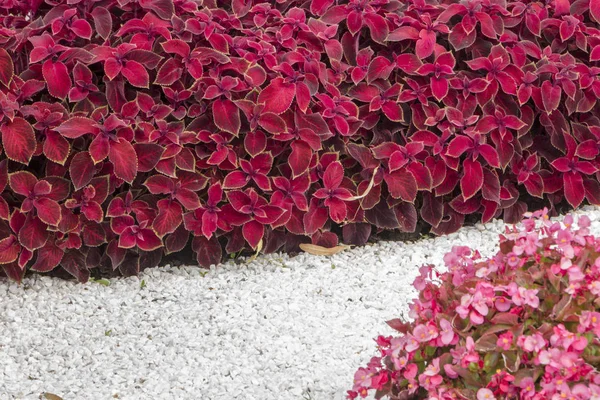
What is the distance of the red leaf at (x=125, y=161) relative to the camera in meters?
2.77

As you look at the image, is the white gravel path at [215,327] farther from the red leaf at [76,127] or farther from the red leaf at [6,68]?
the red leaf at [6,68]

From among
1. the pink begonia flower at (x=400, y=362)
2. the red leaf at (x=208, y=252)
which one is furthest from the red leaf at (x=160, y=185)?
the pink begonia flower at (x=400, y=362)

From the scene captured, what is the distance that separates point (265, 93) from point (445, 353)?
1.44m

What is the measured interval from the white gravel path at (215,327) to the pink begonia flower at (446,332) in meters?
0.74

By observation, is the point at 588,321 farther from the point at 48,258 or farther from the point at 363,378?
the point at 48,258

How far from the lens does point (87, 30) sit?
9.57 ft

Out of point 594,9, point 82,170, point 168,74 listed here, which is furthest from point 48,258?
point 594,9

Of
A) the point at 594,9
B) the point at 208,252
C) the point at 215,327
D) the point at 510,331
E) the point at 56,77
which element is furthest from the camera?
the point at 594,9

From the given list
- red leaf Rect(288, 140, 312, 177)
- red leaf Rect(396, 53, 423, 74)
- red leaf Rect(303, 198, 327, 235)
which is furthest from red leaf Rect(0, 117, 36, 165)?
red leaf Rect(396, 53, 423, 74)

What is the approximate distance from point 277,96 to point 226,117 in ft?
0.60

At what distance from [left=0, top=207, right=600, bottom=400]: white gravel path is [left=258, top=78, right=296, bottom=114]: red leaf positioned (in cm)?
55

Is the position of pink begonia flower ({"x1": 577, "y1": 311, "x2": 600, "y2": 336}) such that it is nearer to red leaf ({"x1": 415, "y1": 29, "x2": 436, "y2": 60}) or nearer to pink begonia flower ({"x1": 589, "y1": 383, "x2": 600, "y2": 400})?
pink begonia flower ({"x1": 589, "y1": 383, "x2": 600, "y2": 400})

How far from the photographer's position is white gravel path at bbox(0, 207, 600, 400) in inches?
96.4

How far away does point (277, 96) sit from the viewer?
9.56 ft
